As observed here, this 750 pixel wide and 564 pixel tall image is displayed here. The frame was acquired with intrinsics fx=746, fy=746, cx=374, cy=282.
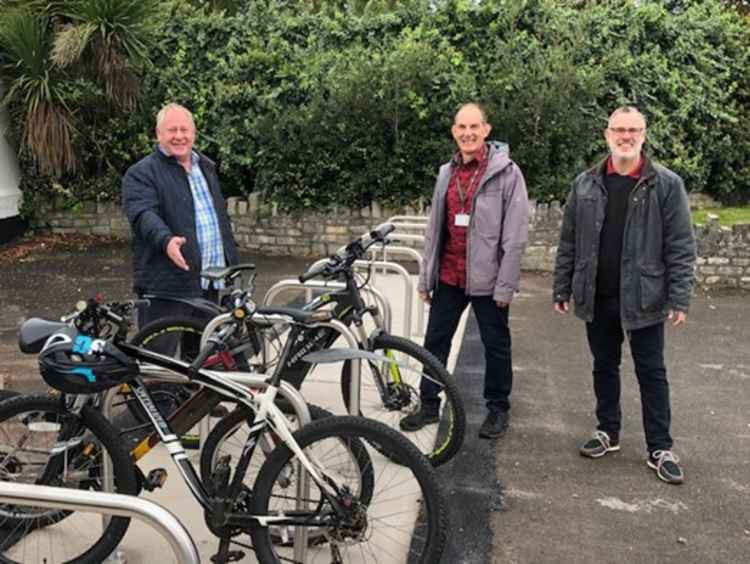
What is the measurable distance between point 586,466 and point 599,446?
6.7 inches

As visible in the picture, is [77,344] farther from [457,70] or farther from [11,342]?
[457,70]

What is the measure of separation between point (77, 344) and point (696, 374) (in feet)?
15.9

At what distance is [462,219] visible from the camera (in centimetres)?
414

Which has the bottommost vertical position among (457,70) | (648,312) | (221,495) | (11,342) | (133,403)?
(11,342)

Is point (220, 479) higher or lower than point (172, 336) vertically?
lower

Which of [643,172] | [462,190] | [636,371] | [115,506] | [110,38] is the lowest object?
[636,371]

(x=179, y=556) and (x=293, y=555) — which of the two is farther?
(x=293, y=555)

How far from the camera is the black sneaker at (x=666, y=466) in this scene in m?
3.88

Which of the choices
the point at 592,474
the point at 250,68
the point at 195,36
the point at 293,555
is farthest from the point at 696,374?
the point at 195,36

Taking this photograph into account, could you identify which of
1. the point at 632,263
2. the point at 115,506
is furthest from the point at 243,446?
the point at 632,263

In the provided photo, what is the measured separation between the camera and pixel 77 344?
250 cm

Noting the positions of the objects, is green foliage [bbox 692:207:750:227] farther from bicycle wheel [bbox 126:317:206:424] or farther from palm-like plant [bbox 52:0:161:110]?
palm-like plant [bbox 52:0:161:110]

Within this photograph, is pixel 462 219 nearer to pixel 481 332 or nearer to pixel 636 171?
pixel 481 332

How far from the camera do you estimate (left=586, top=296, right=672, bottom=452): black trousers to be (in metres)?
3.87
